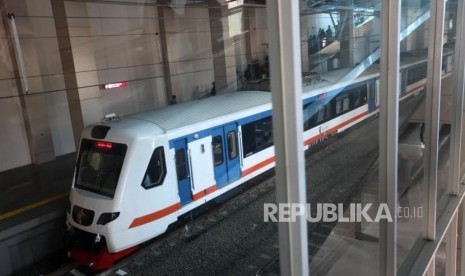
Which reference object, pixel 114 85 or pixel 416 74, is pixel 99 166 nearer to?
pixel 416 74

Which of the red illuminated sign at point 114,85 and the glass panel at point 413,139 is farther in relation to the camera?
the red illuminated sign at point 114,85

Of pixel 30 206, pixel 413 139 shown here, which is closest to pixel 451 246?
pixel 413 139

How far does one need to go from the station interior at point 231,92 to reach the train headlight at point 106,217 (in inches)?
20.3

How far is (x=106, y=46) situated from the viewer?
404 inches

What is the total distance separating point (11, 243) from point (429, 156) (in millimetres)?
5017

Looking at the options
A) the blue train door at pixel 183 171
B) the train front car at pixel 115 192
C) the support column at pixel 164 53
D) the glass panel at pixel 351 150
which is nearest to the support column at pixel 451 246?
the glass panel at pixel 351 150

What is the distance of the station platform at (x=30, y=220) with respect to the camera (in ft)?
17.3

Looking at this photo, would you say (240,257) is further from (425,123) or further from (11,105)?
(11,105)

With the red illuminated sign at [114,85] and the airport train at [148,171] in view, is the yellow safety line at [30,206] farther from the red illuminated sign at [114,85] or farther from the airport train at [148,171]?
the red illuminated sign at [114,85]

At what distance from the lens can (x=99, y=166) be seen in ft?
16.2

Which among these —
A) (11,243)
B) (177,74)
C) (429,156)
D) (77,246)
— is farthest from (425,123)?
(177,74)

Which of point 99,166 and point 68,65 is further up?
point 68,65

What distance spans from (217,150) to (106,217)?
1739mm

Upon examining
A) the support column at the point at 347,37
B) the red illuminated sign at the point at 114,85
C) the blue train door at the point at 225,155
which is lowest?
the blue train door at the point at 225,155
